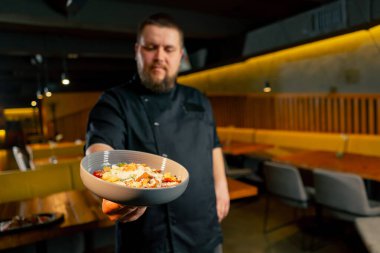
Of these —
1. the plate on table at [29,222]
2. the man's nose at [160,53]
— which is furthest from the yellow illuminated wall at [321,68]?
the plate on table at [29,222]

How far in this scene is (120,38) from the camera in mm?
6832

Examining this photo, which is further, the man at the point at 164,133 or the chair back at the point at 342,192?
the chair back at the point at 342,192

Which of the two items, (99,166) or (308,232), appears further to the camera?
(308,232)

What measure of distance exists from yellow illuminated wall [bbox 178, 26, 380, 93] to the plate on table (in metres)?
4.45

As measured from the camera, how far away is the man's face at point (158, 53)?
1213 mm

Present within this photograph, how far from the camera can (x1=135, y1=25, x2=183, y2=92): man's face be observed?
1.21 meters

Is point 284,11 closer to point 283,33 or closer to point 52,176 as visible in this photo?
point 283,33

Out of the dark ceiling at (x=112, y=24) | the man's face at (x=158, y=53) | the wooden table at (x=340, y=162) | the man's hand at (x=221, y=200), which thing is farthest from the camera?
the dark ceiling at (x=112, y=24)

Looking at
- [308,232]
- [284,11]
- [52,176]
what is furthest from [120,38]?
[308,232]

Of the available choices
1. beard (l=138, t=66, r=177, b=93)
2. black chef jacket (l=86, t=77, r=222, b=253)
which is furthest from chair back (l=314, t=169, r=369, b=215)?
beard (l=138, t=66, r=177, b=93)

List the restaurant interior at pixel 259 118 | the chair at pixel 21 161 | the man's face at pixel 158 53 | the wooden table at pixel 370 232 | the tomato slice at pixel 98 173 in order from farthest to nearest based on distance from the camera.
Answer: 1. the chair at pixel 21 161
2. the restaurant interior at pixel 259 118
3. the wooden table at pixel 370 232
4. the man's face at pixel 158 53
5. the tomato slice at pixel 98 173

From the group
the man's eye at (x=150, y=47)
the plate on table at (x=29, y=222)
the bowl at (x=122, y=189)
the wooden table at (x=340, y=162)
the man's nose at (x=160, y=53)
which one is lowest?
the wooden table at (x=340, y=162)

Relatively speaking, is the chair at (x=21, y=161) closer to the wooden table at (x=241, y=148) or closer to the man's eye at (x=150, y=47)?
the man's eye at (x=150, y=47)

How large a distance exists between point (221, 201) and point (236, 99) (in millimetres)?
6129
